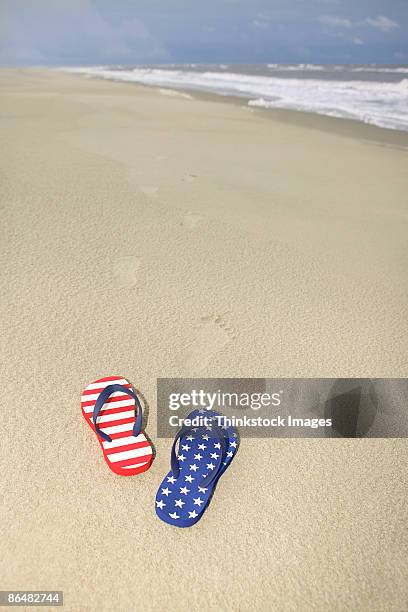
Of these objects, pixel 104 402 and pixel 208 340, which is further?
pixel 208 340

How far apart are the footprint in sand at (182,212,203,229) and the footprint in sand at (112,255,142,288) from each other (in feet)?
2.07

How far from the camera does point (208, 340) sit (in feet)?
7.48

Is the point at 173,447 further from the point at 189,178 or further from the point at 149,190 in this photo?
the point at 189,178

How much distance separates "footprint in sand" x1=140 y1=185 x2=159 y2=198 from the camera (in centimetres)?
380

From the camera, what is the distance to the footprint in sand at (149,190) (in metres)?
3.80

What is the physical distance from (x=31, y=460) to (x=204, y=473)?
66 cm

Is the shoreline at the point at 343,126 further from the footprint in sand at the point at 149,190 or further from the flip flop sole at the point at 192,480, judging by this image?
the flip flop sole at the point at 192,480

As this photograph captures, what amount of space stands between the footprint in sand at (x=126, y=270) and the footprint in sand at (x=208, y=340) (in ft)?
1.87

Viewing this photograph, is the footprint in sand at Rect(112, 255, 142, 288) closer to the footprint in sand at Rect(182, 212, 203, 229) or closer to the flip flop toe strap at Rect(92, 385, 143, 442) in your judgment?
the footprint in sand at Rect(182, 212, 203, 229)

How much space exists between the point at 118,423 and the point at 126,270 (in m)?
1.20

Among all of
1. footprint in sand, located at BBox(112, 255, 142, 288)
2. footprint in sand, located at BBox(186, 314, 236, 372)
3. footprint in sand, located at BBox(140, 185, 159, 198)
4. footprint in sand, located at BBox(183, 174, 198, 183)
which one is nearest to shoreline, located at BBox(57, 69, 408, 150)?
footprint in sand, located at BBox(183, 174, 198, 183)

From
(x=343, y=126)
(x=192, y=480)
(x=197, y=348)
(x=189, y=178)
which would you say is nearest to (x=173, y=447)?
(x=192, y=480)

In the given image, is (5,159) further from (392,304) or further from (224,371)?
(392,304)

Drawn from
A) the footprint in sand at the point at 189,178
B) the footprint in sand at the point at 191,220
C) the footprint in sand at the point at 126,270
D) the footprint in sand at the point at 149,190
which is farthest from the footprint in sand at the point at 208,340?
the footprint in sand at the point at 189,178
